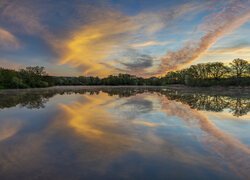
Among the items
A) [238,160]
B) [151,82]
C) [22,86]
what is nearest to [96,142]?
[238,160]

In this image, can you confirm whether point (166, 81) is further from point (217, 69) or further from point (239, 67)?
point (239, 67)

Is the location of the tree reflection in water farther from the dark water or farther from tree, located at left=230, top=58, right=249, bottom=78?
tree, located at left=230, top=58, right=249, bottom=78

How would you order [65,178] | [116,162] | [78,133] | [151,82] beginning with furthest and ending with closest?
1. [151,82]
2. [78,133]
3. [116,162]
4. [65,178]

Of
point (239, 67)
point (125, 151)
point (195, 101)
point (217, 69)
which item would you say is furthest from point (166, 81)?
point (125, 151)

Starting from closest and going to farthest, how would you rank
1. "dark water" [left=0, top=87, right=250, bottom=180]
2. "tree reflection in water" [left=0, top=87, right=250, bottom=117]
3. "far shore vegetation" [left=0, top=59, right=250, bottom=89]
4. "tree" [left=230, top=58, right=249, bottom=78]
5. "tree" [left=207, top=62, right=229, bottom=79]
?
1. "dark water" [left=0, top=87, right=250, bottom=180]
2. "tree reflection in water" [left=0, top=87, right=250, bottom=117]
3. "far shore vegetation" [left=0, top=59, right=250, bottom=89]
4. "tree" [left=230, top=58, right=249, bottom=78]
5. "tree" [left=207, top=62, right=229, bottom=79]

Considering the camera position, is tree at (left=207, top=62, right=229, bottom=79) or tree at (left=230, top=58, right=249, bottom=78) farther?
tree at (left=207, top=62, right=229, bottom=79)

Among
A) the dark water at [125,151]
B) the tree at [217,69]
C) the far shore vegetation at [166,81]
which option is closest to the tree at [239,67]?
the far shore vegetation at [166,81]

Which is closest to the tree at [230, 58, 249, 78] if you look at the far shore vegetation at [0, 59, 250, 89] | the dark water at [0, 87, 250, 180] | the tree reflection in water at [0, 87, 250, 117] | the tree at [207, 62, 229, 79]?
the far shore vegetation at [0, 59, 250, 89]

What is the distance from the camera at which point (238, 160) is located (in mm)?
6953

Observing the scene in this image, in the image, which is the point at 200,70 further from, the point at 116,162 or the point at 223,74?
the point at 116,162

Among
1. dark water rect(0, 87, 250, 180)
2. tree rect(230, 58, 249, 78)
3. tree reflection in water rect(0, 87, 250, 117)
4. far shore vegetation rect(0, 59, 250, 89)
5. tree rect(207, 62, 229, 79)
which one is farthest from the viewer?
tree rect(207, 62, 229, 79)

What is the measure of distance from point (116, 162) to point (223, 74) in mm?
92696

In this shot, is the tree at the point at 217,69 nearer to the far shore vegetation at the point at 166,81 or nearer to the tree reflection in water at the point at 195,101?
the far shore vegetation at the point at 166,81

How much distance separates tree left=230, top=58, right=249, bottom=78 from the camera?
8684 cm
